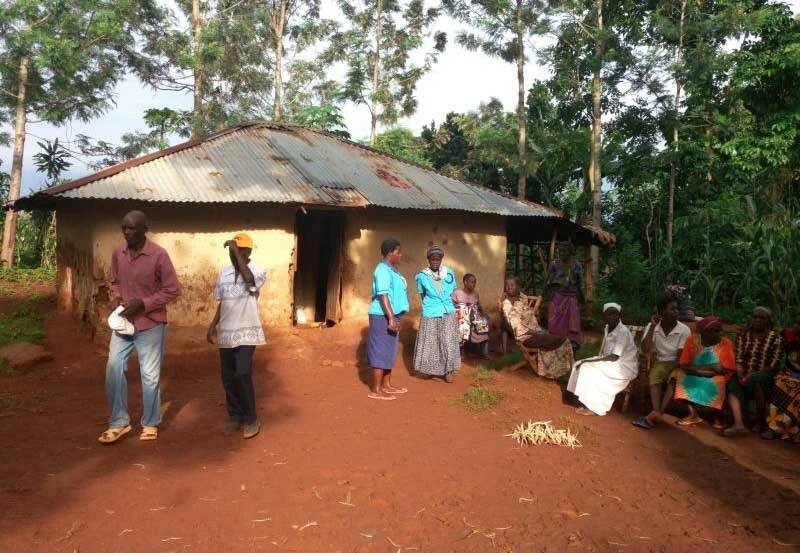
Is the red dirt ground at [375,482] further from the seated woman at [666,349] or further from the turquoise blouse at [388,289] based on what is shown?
the turquoise blouse at [388,289]

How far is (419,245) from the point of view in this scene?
888cm

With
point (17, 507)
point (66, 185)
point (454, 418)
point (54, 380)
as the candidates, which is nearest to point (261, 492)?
point (17, 507)

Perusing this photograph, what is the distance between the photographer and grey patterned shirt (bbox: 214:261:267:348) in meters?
4.20

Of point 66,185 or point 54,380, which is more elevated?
point 66,185

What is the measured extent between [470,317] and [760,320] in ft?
11.8

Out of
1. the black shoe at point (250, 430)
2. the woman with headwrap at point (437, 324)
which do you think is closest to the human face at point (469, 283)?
the woman with headwrap at point (437, 324)

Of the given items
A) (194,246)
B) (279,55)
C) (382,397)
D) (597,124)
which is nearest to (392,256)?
(382,397)

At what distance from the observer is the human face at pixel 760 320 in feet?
16.7

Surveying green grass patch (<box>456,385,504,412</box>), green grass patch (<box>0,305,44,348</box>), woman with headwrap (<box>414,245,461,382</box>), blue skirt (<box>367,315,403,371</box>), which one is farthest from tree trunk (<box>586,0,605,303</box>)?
green grass patch (<box>0,305,44,348</box>)

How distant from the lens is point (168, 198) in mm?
6711

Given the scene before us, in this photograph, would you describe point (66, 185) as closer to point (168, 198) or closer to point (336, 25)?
point (168, 198)

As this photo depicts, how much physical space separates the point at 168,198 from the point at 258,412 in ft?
10.1

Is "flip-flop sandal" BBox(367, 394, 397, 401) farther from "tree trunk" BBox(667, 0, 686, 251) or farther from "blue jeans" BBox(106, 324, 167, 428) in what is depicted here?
"tree trunk" BBox(667, 0, 686, 251)

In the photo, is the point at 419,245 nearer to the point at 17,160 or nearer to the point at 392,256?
the point at 392,256
